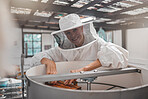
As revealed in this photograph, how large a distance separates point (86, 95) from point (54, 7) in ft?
5.95

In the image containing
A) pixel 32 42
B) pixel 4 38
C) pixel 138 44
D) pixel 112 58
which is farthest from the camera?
pixel 32 42

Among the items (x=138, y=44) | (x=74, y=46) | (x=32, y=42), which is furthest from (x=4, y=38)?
(x=32, y=42)

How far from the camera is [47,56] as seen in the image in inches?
33.9

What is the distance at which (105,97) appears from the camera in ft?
0.96

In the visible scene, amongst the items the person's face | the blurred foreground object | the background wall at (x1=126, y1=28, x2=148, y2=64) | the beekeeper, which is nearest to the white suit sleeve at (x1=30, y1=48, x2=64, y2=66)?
the beekeeper

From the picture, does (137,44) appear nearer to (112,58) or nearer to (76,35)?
(76,35)

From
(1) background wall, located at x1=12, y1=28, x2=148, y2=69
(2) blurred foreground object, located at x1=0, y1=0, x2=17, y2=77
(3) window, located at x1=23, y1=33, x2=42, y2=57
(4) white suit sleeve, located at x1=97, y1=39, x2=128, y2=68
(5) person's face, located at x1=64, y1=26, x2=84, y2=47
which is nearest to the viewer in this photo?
(4) white suit sleeve, located at x1=97, y1=39, x2=128, y2=68

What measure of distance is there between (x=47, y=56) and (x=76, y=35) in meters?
0.25

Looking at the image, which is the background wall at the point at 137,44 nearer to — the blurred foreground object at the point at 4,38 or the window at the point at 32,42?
the window at the point at 32,42

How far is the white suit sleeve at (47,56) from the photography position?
0.85 metres

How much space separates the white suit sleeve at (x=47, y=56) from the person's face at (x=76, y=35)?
163mm

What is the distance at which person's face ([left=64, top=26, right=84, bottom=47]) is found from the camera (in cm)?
83

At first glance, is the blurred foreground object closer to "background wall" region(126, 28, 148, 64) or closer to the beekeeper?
the beekeeper

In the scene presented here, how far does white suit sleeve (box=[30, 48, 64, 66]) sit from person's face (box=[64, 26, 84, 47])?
0.16 meters
